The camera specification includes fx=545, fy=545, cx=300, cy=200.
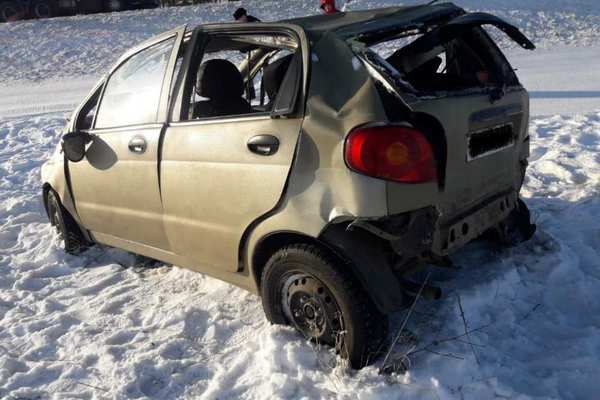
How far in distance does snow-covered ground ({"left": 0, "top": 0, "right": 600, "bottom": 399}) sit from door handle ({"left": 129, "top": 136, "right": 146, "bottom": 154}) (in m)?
0.97

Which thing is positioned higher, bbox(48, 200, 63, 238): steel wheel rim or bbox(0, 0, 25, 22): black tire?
bbox(0, 0, 25, 22): black tire

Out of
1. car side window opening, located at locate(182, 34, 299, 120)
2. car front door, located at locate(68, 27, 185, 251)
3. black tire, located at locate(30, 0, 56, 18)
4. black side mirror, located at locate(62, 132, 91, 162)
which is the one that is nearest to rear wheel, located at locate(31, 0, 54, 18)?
black tire, located at locate(30, 0, 56, 18)

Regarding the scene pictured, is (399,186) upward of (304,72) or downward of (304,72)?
downward

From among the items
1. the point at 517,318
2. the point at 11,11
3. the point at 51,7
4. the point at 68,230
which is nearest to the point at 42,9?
the point at 51,7

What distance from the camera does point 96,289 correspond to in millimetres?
3818

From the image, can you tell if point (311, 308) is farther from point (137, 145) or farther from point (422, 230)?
point (137, 145)

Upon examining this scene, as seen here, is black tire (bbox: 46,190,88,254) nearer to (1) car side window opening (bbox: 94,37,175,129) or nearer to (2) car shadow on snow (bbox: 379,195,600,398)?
(1) car side window opening (bbox: 94,37,175,129)

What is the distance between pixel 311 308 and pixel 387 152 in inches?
35.6

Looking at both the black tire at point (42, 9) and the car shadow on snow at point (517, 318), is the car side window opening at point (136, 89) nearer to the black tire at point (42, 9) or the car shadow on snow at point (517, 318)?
the car shadow on snow at point (517, 318)

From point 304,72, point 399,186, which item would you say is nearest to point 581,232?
point 399,186

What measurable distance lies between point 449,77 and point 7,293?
332 cm

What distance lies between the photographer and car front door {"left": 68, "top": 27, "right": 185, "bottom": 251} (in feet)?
11.0

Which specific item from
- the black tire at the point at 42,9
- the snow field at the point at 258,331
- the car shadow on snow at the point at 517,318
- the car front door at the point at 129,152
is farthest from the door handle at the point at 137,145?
the black tire at the point at 42,9

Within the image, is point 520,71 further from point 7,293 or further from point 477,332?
point 7,293
